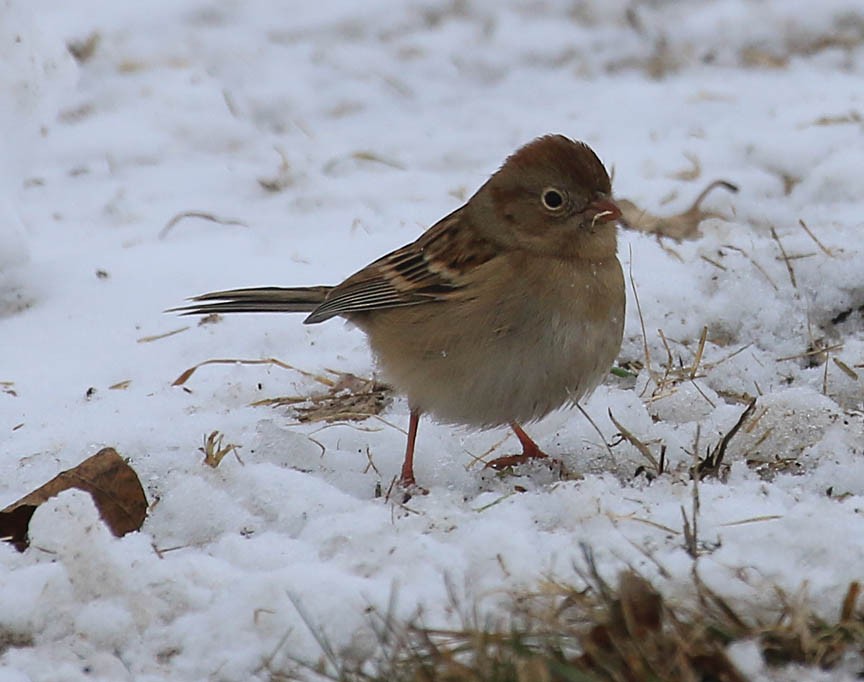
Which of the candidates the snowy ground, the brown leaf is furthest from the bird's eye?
the brown leaf

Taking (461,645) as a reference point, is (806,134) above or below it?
above

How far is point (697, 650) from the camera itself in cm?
285

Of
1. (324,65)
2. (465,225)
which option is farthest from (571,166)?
(324,65)

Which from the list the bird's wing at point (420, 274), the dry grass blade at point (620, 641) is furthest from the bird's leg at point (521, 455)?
the dry grass blade at point (620, 641)

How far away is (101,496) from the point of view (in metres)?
4.28

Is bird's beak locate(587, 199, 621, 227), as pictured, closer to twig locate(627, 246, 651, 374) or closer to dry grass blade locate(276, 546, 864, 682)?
twig locate(627, 246, 651, 374)

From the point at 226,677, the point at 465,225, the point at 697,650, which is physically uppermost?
the point at 465,225

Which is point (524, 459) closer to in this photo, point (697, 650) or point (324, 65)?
point (697, 650)

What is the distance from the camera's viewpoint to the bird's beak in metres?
4.93

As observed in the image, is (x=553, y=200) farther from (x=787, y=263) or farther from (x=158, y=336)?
(x=158, y=336)

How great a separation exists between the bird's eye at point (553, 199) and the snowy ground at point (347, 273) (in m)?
0.74

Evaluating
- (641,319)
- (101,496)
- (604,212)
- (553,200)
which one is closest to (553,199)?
(553,200)

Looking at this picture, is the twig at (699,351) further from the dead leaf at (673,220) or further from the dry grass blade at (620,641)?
the dry grass blade at (620,641)

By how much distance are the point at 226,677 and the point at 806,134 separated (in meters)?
5.61
